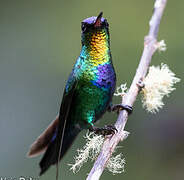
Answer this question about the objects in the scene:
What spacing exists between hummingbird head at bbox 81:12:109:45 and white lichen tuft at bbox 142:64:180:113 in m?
0.34

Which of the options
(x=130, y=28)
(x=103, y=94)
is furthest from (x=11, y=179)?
(x=130, y=28)

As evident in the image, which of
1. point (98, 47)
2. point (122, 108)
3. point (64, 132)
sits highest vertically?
point (98, 47)

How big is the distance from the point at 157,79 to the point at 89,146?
1.70 feet

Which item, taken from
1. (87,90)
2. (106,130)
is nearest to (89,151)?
(106,130)

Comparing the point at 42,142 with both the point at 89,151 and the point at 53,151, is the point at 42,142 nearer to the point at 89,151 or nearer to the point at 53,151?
the point at 53,151

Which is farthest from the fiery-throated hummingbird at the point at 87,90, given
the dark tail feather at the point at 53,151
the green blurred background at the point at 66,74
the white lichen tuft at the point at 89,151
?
the green blurred background at the point at 66,74

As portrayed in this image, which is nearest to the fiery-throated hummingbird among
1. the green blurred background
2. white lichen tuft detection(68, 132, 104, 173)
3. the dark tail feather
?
the dark tail feather

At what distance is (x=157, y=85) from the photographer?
7.00 ft

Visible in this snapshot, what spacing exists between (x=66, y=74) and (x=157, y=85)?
1716 millimetres

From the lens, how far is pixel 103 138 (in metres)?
2.07

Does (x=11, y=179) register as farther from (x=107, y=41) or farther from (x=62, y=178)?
(x=107, y=41)

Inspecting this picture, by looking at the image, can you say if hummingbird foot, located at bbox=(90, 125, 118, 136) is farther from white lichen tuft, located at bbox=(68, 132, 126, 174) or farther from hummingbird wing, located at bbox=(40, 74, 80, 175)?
hummingbird wing, located at bbox=(40, 74, 80, 175)

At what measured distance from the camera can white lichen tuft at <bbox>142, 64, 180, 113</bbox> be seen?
2.12m

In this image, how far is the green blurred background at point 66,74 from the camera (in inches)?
128
